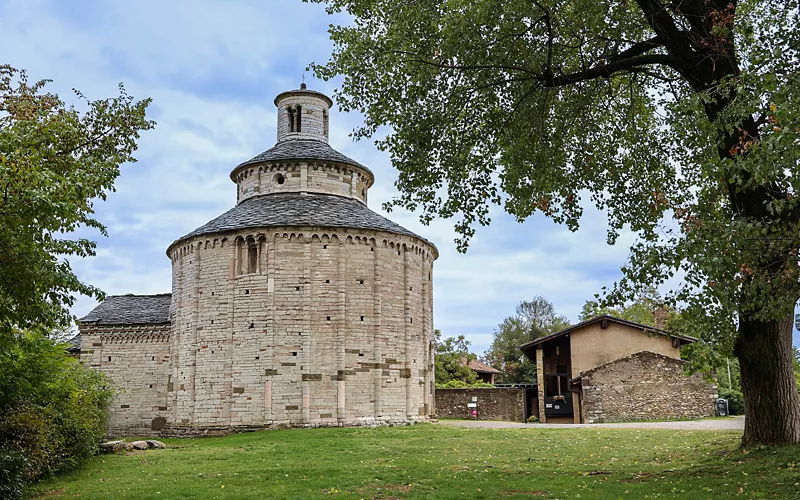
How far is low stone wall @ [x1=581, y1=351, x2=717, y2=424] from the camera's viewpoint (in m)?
30.3

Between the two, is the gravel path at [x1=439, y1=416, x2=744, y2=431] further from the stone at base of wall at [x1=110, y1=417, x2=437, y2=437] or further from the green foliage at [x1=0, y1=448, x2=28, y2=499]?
the green foliage at [x1=0, y1=448, x2=28, y2=499]

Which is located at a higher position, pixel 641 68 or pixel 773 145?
pixel 641 68

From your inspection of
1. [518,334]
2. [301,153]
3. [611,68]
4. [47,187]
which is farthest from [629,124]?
[518,334]

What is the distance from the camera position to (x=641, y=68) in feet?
51.3

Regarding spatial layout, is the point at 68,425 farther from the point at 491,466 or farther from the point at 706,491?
the point at 706,491

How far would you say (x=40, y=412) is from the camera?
57.3 ft

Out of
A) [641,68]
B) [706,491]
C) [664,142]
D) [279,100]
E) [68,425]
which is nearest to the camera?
[706,491]

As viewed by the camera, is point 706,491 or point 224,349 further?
point 224,349

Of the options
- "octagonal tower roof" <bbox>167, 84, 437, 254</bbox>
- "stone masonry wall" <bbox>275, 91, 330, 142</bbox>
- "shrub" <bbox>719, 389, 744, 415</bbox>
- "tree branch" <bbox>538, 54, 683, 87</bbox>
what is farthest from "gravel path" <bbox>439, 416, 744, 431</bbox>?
"stone masonry wall" <bbox>275, 91, 330, 142</bbox>

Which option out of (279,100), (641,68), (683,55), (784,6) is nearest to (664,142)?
(641,68)

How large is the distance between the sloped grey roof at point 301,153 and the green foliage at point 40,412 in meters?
17.0

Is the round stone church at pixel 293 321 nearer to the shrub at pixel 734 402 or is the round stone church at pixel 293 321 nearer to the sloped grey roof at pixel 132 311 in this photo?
the sloped grey roof at pixel 132 311

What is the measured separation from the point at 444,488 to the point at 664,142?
993 centimetres

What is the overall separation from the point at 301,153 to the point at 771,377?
26.1 m
